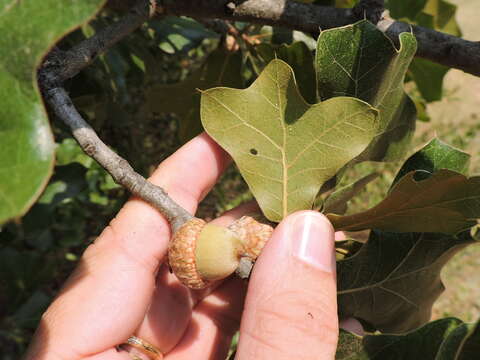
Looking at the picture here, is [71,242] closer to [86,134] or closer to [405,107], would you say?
[86,134]

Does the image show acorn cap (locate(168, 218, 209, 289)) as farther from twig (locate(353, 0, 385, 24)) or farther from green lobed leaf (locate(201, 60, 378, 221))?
twig (locate(353, 0, 385, 24))

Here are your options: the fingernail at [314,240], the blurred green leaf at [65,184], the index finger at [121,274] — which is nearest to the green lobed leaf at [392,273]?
the fingernail at [314,240]

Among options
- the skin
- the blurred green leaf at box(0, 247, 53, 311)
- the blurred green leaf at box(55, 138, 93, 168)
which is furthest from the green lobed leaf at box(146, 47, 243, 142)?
the blurred green leaf at box(0, 247, 53, 311)

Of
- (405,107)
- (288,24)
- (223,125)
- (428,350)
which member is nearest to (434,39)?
(405,107)

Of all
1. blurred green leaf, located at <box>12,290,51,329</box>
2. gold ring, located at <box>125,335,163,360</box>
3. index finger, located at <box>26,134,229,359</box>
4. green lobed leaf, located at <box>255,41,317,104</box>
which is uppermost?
green lobed leaf, located at <box>255,41,317,104</box>

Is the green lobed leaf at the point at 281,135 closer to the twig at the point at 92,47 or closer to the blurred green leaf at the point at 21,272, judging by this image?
the twig at the point at 92,47

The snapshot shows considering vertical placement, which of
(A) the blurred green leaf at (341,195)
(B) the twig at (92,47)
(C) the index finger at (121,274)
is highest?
(B) the twig at (92,47)
